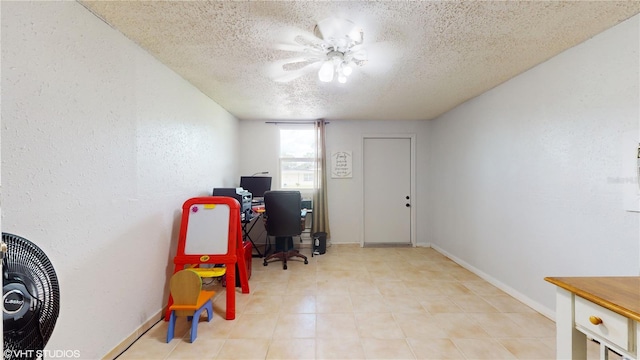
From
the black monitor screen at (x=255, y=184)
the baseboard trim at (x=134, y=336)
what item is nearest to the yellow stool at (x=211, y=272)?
the baseboard trim at (x=134, y=336)

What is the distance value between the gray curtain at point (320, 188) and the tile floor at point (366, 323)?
1.19 metres

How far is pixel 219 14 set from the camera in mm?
1560

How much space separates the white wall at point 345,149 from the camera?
4.50 m

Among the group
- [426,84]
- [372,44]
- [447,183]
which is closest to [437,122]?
[447,183]

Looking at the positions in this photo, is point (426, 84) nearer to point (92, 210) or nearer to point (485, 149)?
point (485, 149)

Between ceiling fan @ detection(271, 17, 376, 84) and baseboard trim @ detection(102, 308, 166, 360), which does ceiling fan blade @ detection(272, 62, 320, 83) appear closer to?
ceiling fan @ detection(271, 17, 376, 84)

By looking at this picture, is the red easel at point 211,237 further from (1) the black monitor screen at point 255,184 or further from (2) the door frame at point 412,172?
(2) the door frame at point 412,172

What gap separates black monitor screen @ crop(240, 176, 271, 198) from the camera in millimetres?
4074

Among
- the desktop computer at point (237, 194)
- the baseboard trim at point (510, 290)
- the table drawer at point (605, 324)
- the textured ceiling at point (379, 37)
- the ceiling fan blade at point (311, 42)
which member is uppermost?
the textured ceiling at point (379, 37)

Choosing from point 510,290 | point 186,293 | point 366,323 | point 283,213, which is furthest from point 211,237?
point 510,290

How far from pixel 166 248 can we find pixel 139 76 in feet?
4.95

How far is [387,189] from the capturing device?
15.0 feet

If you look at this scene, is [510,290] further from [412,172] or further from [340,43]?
[340,43]

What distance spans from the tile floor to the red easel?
1.12 ft
